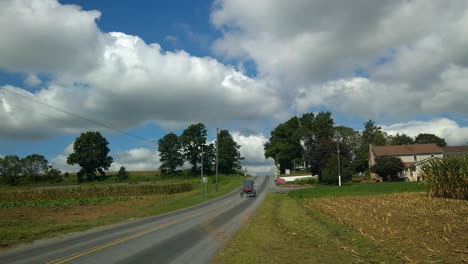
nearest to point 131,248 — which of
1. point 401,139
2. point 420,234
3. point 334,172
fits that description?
point 420,234

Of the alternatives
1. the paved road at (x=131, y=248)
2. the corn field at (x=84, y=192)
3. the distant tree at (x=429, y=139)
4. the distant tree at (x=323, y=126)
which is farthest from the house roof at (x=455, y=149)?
the paved road at (x=131, y=248)

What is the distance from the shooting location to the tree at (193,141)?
12938 centimetres

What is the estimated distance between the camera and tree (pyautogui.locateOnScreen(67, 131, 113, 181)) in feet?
403

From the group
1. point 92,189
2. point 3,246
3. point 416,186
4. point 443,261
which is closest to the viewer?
point 443,261

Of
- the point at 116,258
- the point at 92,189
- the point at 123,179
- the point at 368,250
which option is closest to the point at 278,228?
the point at 368,250

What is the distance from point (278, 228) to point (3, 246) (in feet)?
39.9

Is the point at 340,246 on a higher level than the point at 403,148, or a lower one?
lower

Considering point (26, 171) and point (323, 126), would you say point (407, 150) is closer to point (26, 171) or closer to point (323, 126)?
point (323, 126)

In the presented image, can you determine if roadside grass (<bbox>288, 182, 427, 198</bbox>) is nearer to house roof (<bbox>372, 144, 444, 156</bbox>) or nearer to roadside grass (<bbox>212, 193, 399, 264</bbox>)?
roadside grass (<bbox>212, 193, 399, 264</bbox>)

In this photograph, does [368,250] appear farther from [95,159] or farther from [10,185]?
[10,185]

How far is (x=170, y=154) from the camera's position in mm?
129000

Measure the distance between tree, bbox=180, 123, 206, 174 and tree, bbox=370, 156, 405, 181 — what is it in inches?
2634

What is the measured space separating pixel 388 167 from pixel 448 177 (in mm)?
47042

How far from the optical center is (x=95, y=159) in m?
123
